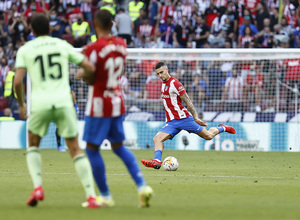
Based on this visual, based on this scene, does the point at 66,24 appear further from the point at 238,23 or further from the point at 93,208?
the point at 93,208

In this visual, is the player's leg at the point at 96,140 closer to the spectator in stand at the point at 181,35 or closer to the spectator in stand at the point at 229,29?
the spectator in stand at the point at 229,29

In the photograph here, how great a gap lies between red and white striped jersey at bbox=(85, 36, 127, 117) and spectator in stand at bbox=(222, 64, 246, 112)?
1316 cm

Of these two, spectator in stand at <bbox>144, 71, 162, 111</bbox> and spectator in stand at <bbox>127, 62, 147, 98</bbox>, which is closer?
spectator in stand at <bbox>144, 71, 162, 111</bbox>

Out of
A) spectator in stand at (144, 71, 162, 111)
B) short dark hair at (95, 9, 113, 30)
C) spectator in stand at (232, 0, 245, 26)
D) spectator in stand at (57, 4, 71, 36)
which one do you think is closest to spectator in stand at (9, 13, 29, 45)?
spectator in stand at (57, 4, 71, 36)

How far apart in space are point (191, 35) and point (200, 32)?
1.34 ft

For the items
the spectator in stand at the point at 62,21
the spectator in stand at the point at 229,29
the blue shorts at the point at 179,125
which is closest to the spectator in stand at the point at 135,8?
the spectator in stand at the point at 62,21

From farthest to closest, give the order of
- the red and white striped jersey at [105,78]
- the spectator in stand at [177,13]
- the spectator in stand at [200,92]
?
the spectator in stand at [177,13] → the spectator in stand at [200,92] → the red and white striped jersey at [105,78]

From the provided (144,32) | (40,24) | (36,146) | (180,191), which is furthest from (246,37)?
(36,146)

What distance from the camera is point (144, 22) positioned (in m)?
24.6

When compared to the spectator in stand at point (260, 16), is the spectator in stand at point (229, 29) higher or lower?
lower

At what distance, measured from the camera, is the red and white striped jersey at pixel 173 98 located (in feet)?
42.7

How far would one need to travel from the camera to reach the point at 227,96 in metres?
20.4

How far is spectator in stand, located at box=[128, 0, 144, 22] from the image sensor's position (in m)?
25.2

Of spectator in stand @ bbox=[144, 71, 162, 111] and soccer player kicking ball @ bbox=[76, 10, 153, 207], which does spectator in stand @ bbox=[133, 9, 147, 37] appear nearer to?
spectator in stand @ bbox=[144, 71, 162, 111]
